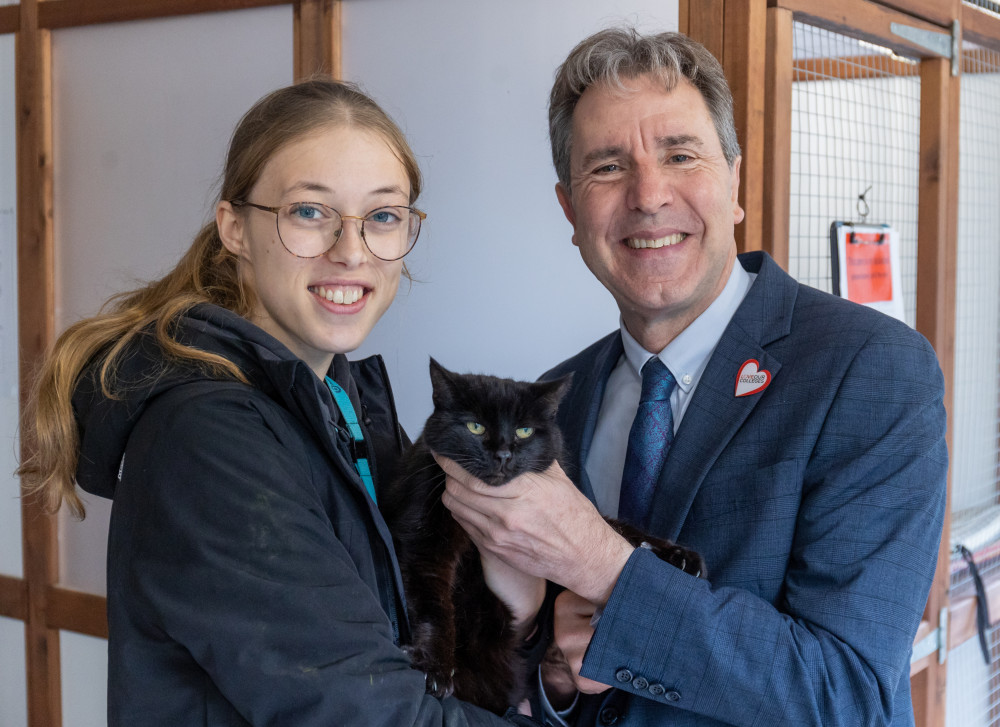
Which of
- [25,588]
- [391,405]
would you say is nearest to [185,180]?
[391,405]

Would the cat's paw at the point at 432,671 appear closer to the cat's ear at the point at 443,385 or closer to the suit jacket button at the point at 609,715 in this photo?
the suit jacket button at the point at 609,715

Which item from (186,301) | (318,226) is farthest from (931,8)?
(186,301)

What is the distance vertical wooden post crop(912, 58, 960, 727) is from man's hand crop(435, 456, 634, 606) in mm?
1853

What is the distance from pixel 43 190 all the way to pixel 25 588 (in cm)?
159

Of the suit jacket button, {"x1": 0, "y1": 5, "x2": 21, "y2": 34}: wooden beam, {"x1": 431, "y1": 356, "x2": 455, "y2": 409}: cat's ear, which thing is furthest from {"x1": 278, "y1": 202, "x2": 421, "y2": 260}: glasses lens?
{"x1": 0, "y1": 5, "x2": 21, "y2": 34}: wooden beam

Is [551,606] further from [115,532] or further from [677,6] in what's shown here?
[677,6]

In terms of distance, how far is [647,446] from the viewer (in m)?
1.71

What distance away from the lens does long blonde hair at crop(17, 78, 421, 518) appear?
1349mm

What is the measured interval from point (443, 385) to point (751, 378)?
2.11 ft

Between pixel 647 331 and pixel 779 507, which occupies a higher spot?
pixel 647 331

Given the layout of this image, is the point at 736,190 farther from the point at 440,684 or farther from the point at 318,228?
the point at 440,684

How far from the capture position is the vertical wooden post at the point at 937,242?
8.94ft

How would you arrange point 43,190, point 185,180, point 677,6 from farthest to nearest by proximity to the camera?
point 43,190 < point 185,180 < point 677,6

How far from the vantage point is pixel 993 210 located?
10.4ft
